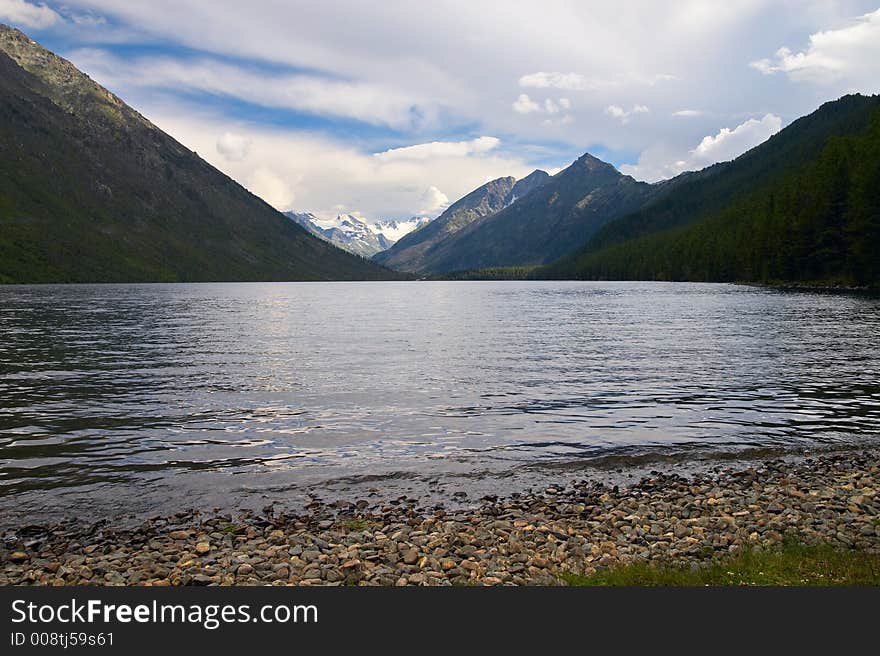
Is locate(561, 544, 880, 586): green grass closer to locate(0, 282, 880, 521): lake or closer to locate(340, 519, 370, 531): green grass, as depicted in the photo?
locate(340, 519, 370, 531): green grass

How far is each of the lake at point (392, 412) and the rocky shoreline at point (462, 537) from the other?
1990mm

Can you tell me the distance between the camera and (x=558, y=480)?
72.3 feet

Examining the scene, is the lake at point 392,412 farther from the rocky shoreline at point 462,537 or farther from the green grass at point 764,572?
the green grass at point 764,572

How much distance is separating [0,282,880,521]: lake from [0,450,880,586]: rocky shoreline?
1.99m

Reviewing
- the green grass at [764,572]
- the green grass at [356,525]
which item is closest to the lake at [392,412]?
the green grass at [356,525]

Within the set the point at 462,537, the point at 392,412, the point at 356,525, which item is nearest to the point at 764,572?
the point at 462,537

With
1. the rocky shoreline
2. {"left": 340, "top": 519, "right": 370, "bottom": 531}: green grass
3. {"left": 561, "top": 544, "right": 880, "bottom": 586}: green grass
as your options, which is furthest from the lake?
{"left": 561, "top": 544, "right": 880, "bottom": 586}: green grass

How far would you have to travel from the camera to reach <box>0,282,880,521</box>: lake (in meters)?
21.9

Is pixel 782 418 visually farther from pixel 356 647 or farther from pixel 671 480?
pixel 356 647

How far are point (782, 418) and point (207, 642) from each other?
95.4ft

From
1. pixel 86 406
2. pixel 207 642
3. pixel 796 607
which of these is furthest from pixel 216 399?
pixel 796 607

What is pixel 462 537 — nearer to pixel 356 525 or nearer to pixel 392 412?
pixel 356 525

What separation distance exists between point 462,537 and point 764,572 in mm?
6614

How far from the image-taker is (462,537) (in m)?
15.7
